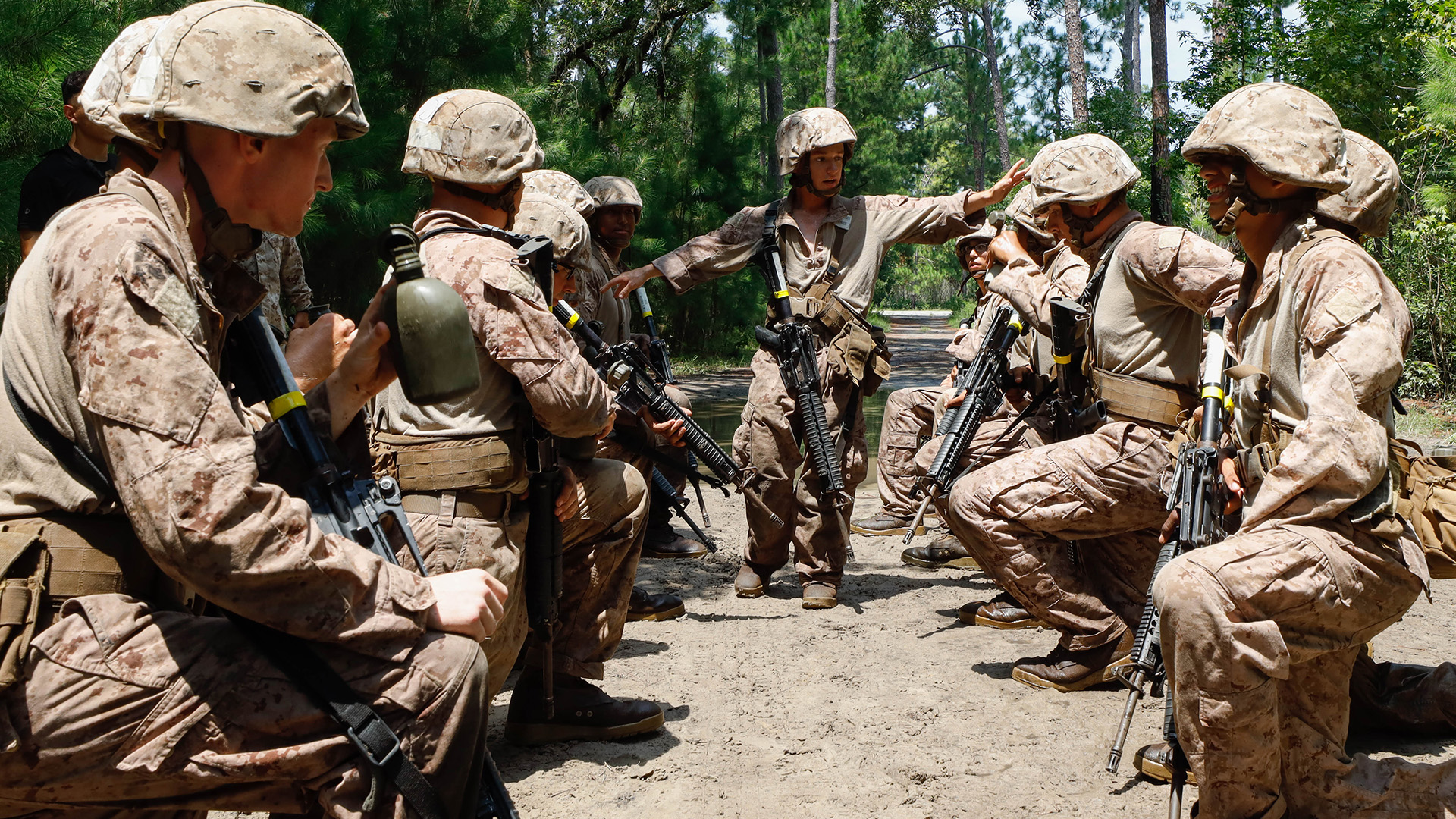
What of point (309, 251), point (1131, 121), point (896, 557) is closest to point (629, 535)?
point (896, 557)

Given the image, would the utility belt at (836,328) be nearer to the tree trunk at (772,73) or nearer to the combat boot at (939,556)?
the combat boot at (939,556)

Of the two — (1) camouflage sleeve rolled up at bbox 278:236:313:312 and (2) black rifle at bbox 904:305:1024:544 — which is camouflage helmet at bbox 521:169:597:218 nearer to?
(1) camouflage sleeve rolled up at bbox 278:236:313:312

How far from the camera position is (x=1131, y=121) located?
18.5 meters

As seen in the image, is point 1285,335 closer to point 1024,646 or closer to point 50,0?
point 1024,646

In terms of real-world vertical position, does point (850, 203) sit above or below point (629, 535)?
above

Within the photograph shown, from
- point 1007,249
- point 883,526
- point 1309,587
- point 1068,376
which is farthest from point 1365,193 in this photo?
point 883,526

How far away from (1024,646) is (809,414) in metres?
1.66

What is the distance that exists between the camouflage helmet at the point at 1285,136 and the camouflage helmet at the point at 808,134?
9.83ft

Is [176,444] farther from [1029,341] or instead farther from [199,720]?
[1029,341]

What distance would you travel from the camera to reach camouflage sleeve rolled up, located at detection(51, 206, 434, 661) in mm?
1899

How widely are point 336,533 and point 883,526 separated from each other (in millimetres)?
6367

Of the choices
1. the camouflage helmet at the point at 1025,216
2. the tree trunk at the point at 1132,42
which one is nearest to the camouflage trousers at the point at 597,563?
the camouflage helmet at the point at 1025,216

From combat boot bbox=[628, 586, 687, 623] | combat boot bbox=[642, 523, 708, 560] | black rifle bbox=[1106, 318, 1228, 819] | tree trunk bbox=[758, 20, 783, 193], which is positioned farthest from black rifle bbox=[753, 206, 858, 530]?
tree trunk bbox=[758, 20, 783, 193]

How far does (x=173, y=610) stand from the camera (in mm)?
2195
